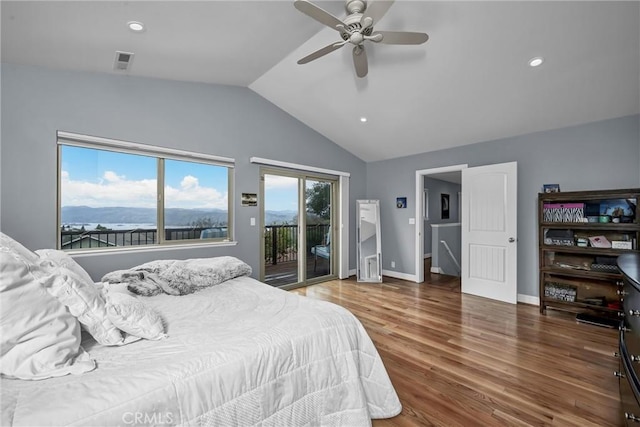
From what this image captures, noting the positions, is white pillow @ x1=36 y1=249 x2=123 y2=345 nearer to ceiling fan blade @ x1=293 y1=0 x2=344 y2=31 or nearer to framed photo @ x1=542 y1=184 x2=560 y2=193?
ceiling fan blade @ x1=293 y1=0 x2=344 y2=31

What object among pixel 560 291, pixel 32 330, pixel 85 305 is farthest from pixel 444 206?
pixel 32 330

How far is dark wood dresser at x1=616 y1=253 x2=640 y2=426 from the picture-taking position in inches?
50.8

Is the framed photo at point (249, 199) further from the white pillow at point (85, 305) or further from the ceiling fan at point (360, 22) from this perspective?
the white pillow at point (85, 305)

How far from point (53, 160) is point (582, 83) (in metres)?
5.30

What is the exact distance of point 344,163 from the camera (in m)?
5.28

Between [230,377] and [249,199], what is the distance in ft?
9.97

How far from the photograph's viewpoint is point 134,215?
10.3 feet

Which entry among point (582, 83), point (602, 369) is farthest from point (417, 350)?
point (582, 83)

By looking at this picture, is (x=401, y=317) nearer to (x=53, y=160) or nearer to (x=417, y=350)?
(x=417, y=350)

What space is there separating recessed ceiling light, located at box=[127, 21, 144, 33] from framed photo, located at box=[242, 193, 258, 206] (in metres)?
2.10

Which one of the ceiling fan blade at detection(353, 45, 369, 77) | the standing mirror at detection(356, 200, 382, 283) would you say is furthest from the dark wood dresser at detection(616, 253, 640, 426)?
the standing mirror at detection(356, 200, 382, 283)

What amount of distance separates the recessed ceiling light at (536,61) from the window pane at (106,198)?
13.5 feet

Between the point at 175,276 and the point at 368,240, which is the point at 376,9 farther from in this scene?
the point at 368,240

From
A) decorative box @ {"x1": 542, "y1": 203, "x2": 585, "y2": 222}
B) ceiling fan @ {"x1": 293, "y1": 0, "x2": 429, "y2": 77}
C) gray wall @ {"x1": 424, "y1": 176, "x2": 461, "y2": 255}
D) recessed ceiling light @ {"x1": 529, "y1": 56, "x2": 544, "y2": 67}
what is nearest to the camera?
ceiling fan @ {"x1": 293, "y1": 0, "x2": 429, "y2": 77}
